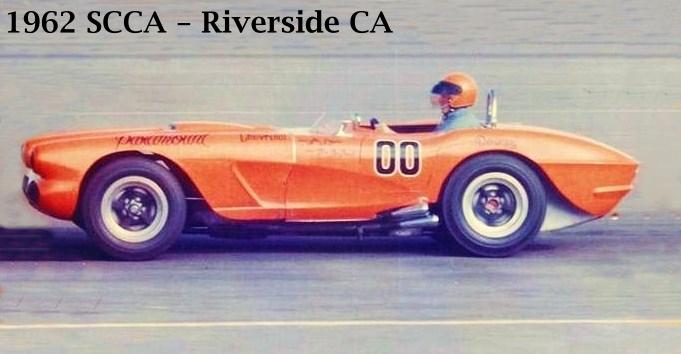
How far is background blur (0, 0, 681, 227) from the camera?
17.0 meters

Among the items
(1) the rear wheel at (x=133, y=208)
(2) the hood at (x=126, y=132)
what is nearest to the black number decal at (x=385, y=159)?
(2) the hood at (x=126, y=132)

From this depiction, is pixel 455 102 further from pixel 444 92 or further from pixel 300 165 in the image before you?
pixel 300 165

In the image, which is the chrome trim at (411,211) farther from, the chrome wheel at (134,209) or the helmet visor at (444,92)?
the chrome wheel at (134,209)

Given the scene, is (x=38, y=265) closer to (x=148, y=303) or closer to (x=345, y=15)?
(x=148, y=303)

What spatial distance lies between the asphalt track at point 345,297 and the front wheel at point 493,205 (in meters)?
0.13

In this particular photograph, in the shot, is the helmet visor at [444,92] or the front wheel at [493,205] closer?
the front wheel at [493,205]

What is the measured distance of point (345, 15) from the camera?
814 inches

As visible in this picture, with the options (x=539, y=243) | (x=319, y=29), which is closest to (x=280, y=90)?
(x=319, y=29)

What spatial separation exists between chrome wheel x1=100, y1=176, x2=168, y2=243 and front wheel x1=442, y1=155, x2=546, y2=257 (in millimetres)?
1650

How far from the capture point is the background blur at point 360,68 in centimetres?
Result: 1700

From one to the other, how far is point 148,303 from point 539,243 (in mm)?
3001

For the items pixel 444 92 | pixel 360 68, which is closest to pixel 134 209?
pixel 444 92

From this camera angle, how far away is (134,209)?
989 cm

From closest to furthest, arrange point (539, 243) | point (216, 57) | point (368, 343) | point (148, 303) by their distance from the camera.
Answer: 1. point (368, 343)
2. point (148, 303)
3. point (539, 243)
4. point (216, 57)
